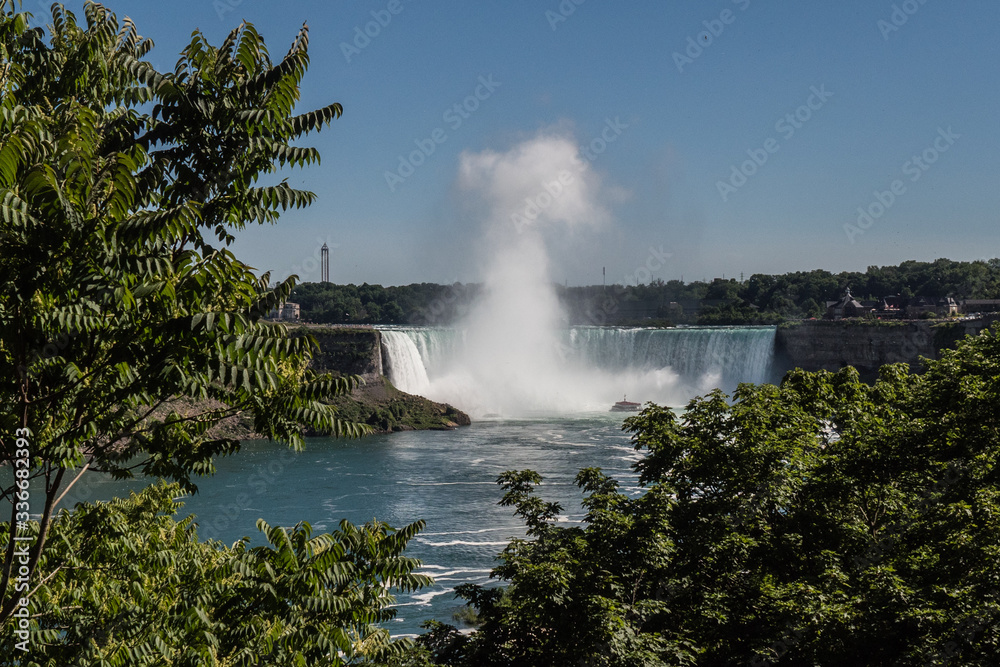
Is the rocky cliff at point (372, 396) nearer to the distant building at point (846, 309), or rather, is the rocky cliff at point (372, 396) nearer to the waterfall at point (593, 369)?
the waterfall at point (593, 369)

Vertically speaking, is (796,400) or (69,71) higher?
(69,71)

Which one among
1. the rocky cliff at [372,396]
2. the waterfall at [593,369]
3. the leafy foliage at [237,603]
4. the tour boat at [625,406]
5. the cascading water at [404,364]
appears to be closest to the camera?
the leafy foliage at [237,603]

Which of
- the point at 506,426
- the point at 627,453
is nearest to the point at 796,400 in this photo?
the point at 627,453

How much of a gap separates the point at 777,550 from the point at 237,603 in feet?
24.1

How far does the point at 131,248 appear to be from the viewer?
4.13 m

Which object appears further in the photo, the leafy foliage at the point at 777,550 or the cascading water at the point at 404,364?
the cascading water at the point at 404,364

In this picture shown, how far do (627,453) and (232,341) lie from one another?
1421 inches

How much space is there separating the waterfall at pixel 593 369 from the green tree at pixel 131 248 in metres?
54.4

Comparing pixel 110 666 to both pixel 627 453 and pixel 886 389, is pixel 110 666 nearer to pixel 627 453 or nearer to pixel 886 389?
pixel 886 389

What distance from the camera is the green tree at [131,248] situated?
393 centimetres

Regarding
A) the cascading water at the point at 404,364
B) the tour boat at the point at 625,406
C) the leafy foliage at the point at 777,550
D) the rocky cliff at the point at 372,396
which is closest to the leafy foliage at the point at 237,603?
the leafy foliage at the point at 777,550

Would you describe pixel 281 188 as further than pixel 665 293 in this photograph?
No

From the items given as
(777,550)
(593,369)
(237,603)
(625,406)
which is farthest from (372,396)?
(237,603)

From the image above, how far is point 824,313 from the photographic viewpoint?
92.4 m
